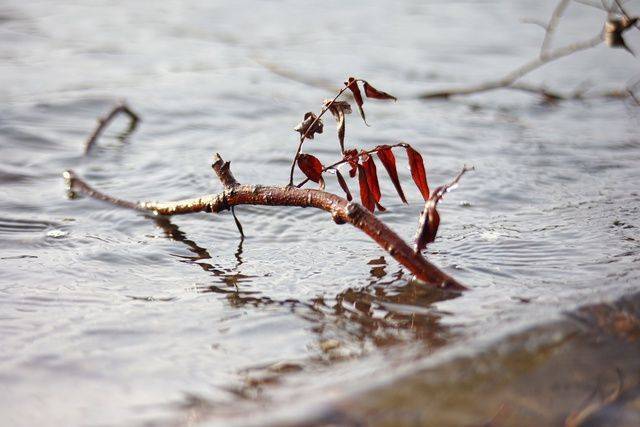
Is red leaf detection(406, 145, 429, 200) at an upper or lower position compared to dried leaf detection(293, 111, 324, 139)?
lower

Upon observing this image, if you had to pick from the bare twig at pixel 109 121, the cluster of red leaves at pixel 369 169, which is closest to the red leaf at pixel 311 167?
the cluster of red leaves at pixel 369 169

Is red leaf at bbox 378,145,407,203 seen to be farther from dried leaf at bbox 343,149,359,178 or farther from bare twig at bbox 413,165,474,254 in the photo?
bare twig at bbox 413,165,474,254

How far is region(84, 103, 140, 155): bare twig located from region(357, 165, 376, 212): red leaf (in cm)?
245

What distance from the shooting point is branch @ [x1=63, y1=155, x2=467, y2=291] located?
2.54m

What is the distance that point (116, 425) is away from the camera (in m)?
1.94

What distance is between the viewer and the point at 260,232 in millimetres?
3490

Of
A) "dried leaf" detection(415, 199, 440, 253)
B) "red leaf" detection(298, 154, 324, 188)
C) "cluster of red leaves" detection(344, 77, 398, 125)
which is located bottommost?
"dried leaf" detection(415, 199, 440, 253)

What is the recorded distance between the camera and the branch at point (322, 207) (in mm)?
2539

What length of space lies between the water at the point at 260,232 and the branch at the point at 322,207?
0.12 metres

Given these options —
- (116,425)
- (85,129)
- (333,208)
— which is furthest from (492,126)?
(116,425)

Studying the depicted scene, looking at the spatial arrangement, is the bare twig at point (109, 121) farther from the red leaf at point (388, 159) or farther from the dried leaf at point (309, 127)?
the red leaf at point (388, 159)

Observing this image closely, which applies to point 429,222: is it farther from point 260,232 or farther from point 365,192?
point 260,232

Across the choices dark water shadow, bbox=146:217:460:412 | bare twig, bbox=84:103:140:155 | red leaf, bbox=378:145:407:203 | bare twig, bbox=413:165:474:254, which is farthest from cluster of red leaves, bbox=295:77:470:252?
bare twig, bbox=84:103:140:155

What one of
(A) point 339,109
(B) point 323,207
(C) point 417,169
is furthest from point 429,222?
(A) point 339,109
